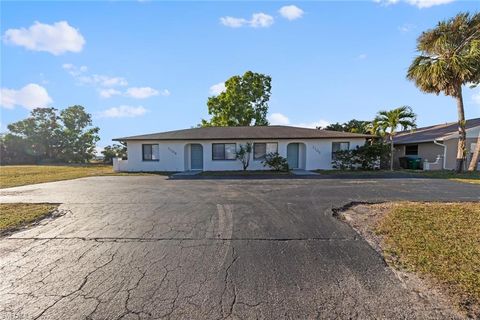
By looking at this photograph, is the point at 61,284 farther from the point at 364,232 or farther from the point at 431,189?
the point at 431,189

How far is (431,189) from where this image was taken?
907 cm

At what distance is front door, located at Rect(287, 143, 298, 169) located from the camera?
17938mm

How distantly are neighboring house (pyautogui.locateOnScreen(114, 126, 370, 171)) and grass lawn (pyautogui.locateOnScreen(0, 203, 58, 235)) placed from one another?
10.9m

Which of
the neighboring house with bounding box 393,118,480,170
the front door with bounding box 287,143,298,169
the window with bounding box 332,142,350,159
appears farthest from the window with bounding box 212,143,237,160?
the neighboring house with bounding box 393,118,480,170

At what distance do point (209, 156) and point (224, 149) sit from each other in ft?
3.89

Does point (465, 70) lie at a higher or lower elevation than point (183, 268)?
higher

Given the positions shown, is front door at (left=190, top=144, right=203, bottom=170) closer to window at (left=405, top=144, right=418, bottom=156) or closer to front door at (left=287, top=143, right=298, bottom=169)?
front door at (left=287, top=143, right=298, bottom=169)

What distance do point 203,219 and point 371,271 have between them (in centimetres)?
339

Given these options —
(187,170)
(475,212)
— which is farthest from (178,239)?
(187,170)

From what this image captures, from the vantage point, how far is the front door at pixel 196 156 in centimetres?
1816

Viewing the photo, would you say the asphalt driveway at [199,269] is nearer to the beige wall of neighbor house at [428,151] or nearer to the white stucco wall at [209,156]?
the white stucco wall at [209,156]

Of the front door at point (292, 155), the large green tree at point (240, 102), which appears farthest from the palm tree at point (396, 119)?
the large green tree at point (240, 102)

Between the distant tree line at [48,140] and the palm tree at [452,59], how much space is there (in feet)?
126

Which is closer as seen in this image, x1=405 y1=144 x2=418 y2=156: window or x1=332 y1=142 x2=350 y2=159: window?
x1=332 y1=142 x2=350 y2=159: window
